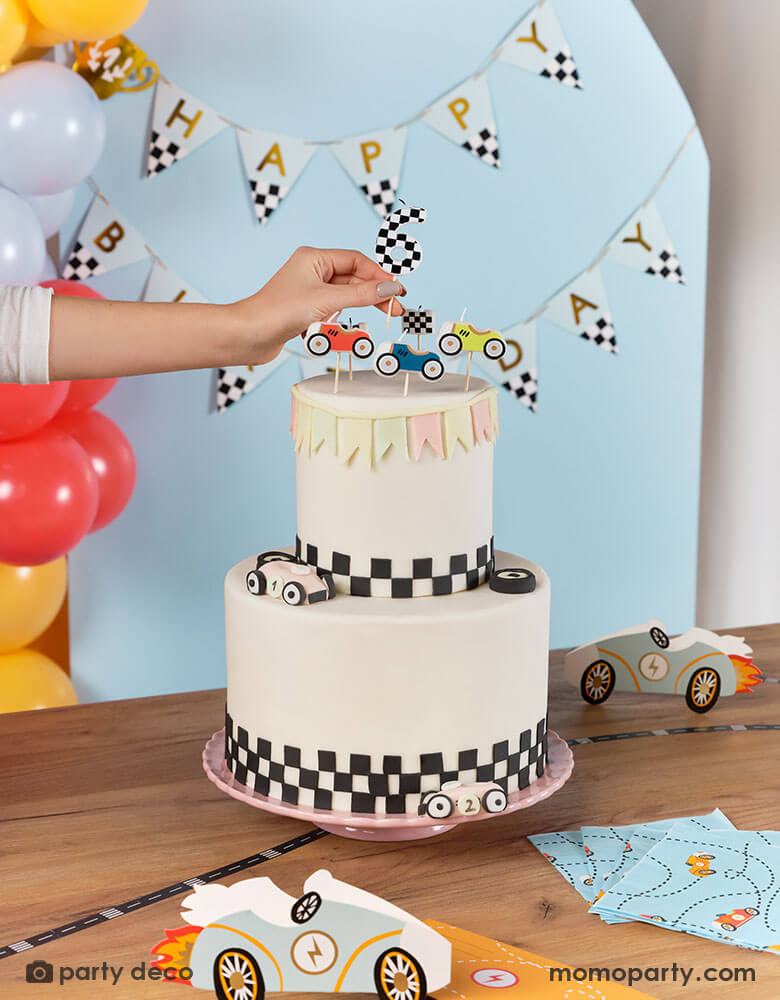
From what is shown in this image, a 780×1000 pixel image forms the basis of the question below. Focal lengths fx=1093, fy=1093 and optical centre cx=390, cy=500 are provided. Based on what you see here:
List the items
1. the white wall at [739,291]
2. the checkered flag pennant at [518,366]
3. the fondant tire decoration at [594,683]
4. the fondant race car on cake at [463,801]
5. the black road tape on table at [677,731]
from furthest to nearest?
the white wall at [739,291] < the checkered flag pennant at [518,366] < the fondant tire decoration at [594,683] < the black road tape on table at [677,731] < the fondant race car on cake at [463,801]

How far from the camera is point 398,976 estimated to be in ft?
2.73

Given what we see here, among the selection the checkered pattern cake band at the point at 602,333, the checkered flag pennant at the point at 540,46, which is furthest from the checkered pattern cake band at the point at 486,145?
the checkered pattern cake band at the point at 602,333

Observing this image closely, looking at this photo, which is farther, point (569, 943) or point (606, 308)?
point (606, 308)

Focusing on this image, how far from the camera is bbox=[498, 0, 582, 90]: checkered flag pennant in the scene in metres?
2.40

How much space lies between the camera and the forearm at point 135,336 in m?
1.06

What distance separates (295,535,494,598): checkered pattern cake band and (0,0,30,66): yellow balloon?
1184 mm

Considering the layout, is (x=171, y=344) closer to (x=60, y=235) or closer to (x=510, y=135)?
(x=60, y=235)

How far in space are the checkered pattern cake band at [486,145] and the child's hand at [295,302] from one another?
1377 millimetres

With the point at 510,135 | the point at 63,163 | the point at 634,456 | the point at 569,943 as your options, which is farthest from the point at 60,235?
the point at 569,943

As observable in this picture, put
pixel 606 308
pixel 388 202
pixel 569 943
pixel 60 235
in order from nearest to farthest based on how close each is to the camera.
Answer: pixel 569 943, pixel 60 235, pixel 388 202, pixel 606 308

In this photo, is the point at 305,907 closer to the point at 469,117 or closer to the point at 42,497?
the point at 42,497

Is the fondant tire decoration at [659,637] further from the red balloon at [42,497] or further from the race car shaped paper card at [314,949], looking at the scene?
the red balloon at [42,497]

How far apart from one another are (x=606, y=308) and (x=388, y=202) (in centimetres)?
58

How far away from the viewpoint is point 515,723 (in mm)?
1080
